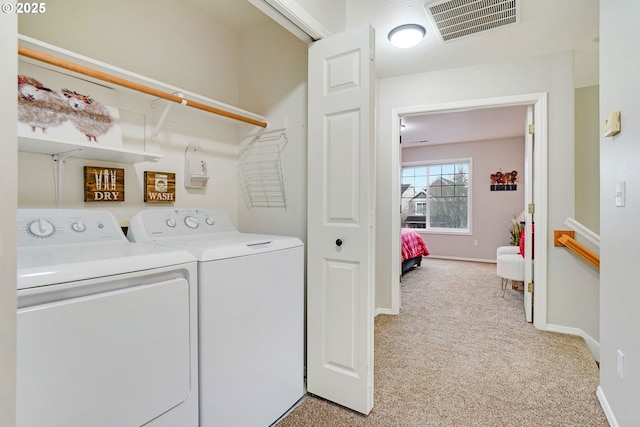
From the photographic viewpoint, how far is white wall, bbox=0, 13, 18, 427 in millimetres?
680

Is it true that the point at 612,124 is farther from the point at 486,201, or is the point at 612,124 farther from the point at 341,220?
the point at 486,201

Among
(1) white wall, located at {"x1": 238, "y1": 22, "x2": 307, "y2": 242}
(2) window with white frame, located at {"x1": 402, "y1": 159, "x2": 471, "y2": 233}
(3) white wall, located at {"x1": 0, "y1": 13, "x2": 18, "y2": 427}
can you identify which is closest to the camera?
(3) white wall, located at {"x1": 0, "y1": 13, "x2": 18, "y2": 427}

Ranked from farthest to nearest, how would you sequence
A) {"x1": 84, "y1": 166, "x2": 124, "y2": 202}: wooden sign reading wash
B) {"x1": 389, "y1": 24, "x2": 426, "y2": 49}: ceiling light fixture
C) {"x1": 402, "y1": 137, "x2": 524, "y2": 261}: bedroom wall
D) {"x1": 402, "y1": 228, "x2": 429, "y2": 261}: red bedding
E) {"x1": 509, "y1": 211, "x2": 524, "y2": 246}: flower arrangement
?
{"x1": 402, "y1": 137, "x2": 524, "y2": 261}: bedroom wall < {"x1": 509, "y1": 211, "x2": 524, "y2": 246}: flower arrangement < {"x1": 402, "y1": 228, "x2": 429, "y2": 261}: red bedding < {"x1": 389, "y1": 24, "x2": 426, "y2": 49}: ceiling light fixture < {"x1": 84, "y1": 166, "x2": 124, "y2": 202}: wooden sign reading wash

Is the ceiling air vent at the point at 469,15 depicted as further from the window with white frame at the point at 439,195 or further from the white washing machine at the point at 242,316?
the window with white frame at the point at 439,195

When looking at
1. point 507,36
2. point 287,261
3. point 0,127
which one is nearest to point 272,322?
point 287,261

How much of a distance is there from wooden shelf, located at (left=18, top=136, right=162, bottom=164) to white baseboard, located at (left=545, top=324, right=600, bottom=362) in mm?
3439

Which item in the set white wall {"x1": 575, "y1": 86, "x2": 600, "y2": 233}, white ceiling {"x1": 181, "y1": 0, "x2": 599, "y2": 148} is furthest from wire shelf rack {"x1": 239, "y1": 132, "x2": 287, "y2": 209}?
white wall {"x1": 575, "y1": 86, "x2": 600, "y2": 233}

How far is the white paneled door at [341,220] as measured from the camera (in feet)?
5.62

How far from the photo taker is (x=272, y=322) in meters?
1.63

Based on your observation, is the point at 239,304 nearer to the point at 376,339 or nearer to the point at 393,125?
the point at 376,339

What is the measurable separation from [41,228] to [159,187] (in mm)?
722

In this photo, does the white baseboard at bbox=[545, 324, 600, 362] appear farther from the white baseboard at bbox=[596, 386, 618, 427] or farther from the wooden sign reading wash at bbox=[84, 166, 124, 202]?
the wooden sign reading wash at bbox=[84, 166, 124, 202]

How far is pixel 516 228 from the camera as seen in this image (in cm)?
568

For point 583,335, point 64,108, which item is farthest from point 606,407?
point 64,108
